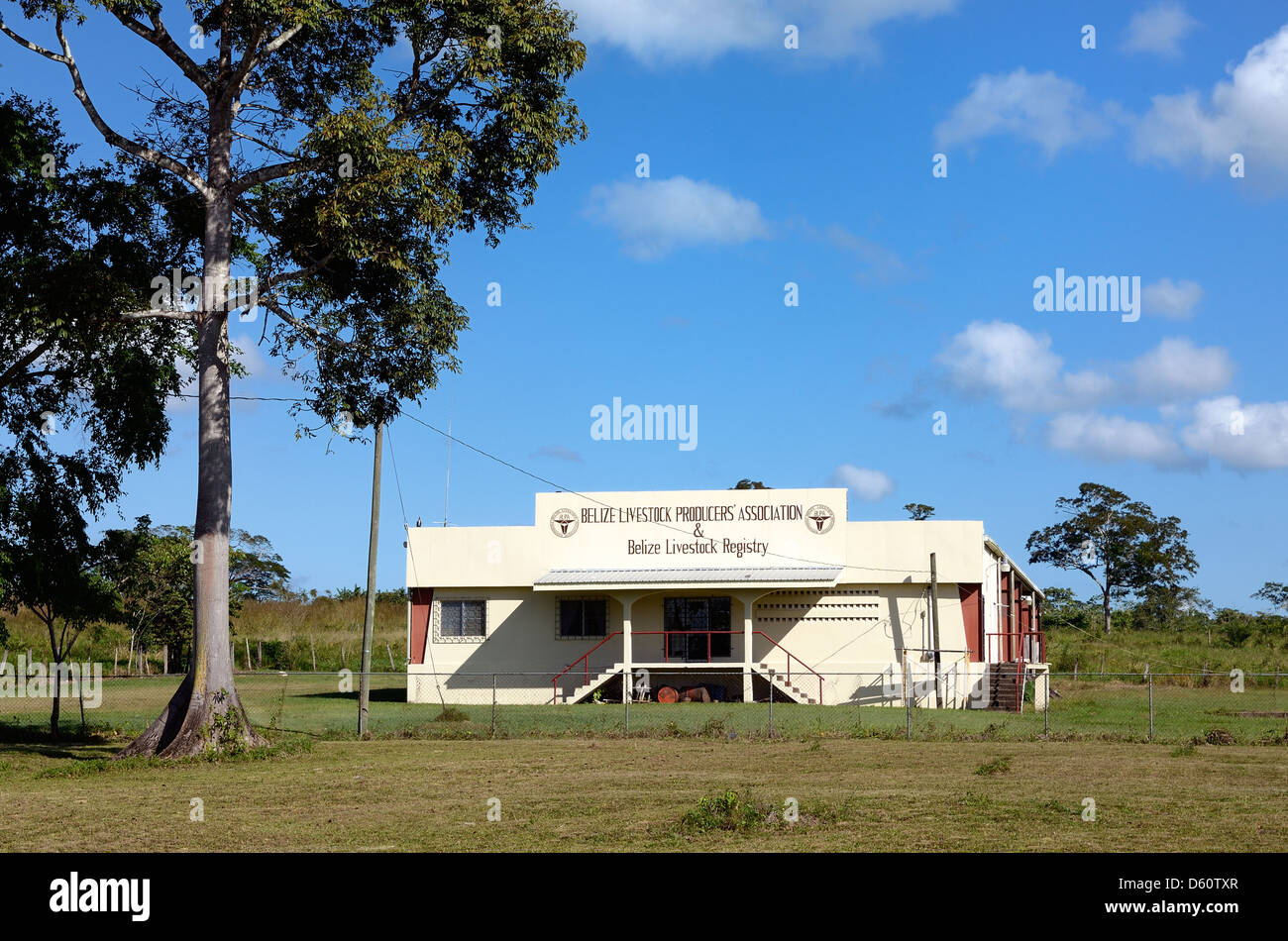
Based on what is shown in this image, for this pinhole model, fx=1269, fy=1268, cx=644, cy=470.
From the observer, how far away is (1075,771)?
741 inches

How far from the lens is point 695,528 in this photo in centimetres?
4050

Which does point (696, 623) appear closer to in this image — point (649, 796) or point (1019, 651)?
point (1019, 651)

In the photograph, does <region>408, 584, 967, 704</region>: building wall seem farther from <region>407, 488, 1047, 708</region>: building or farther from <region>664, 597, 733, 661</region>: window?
<region>664, 597, 733, 661</region>: window

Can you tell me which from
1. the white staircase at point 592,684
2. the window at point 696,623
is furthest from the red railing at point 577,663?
the window at point 696,623

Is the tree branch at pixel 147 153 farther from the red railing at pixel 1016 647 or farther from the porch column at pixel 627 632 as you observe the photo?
the red railing at pixel 1016 647

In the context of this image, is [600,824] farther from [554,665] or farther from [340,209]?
[554,665]

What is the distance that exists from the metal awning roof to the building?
68 millimetres

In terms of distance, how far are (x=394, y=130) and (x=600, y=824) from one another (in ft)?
43.1

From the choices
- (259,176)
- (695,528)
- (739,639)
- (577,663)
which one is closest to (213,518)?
(259,176)

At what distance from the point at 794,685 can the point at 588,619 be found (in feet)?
22.9

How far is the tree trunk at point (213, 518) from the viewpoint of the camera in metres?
22.0

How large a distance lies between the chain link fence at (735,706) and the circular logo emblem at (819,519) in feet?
15.1
